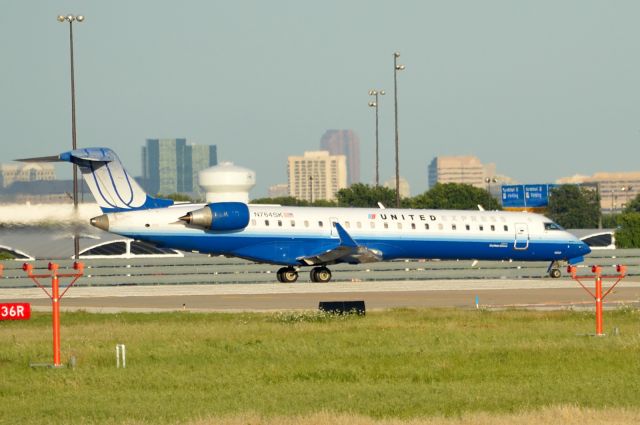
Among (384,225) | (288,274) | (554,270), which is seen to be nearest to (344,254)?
(384,225)

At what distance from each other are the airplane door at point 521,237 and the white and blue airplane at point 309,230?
42 mm

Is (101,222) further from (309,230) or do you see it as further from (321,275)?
(321,275)

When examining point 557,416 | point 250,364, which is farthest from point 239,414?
point 250,364

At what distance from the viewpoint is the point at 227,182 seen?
103 meters

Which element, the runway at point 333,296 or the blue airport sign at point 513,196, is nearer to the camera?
the runway at point 333,296

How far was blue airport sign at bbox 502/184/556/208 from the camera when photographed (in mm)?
160750

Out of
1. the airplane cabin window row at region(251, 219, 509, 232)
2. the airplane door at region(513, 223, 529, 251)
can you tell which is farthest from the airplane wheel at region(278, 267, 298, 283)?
the airplane door at region(513, 223, 529, 251)

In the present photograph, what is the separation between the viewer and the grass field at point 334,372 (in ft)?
53.8

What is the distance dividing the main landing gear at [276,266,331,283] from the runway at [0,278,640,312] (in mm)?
462

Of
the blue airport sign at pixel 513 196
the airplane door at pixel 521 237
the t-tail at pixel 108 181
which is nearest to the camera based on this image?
the t-tail at pixel 108 181

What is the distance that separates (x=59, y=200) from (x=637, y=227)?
4797cm

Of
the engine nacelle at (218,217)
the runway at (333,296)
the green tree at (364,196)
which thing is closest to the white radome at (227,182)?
the green tree at (364,196)

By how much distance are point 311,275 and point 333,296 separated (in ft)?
25.7

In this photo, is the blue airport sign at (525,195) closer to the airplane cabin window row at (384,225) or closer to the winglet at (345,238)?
the airplane cabin window row at (384,225)
